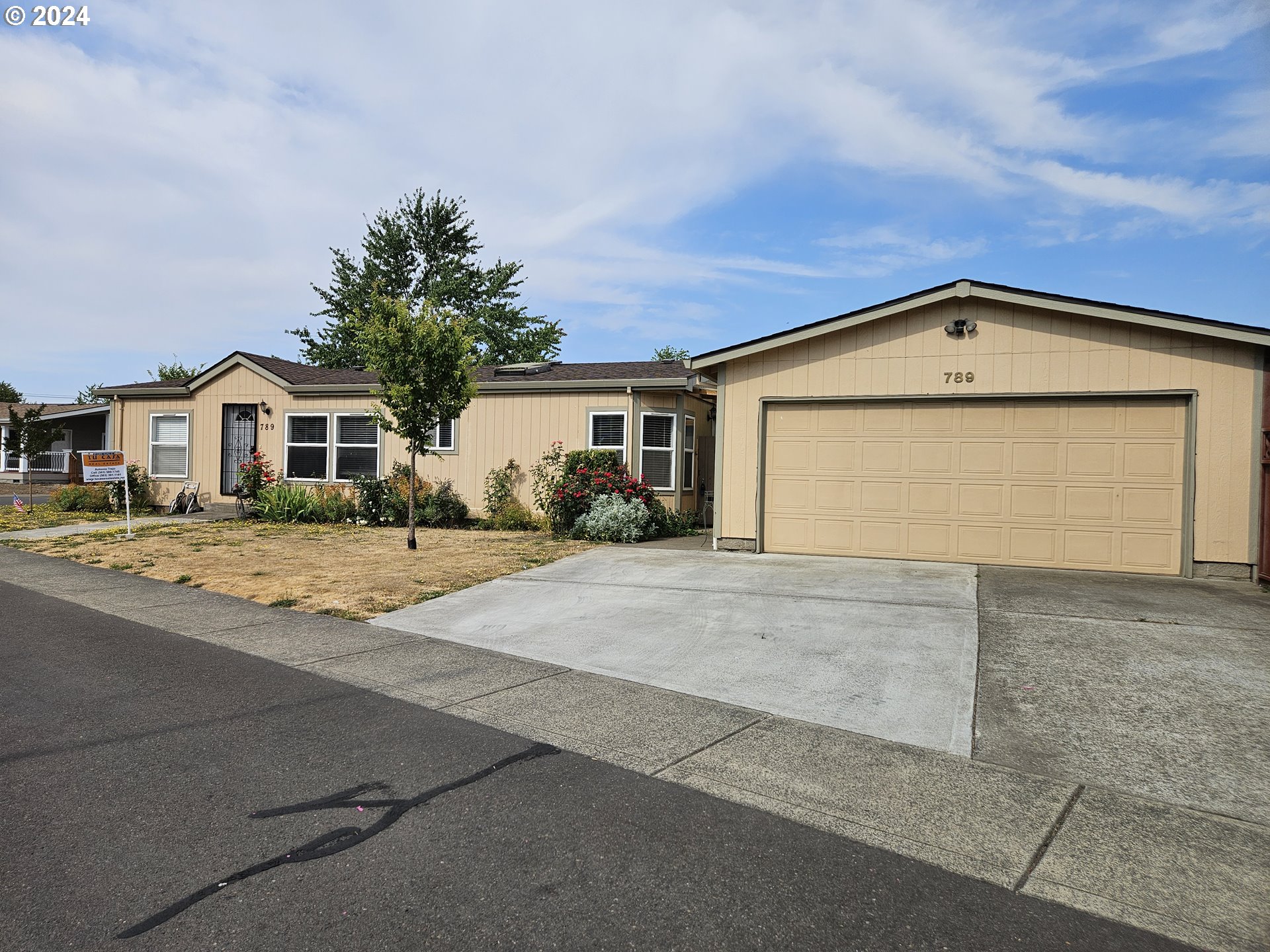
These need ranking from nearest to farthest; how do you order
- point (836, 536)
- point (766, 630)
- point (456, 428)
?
1. point (766, 630)
2. point (836, 536)
3. point (456, 428)

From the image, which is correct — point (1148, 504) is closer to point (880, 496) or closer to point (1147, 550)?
point (1147, 550)

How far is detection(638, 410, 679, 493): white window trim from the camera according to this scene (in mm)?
16344

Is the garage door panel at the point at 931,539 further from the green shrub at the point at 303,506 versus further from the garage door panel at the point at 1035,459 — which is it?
the green shrub at the point at 303,506

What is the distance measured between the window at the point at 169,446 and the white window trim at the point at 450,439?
7.63m

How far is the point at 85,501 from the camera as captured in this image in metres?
19.9

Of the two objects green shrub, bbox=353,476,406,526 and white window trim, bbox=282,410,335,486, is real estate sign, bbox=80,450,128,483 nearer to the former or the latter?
white window trim, bbox=282,410,335,486

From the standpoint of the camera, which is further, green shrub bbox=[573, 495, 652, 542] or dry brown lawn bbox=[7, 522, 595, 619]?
green shrub bbox=[573, 495, 652, 542]

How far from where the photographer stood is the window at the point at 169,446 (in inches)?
811

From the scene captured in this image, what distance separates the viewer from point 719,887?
304 cm

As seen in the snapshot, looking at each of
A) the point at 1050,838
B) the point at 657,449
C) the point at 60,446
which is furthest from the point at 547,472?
the point at 60,446

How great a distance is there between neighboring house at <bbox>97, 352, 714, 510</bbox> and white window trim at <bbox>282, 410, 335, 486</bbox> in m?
0.03

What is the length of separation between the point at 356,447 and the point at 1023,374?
14351mm

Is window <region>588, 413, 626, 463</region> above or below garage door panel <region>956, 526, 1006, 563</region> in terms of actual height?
above

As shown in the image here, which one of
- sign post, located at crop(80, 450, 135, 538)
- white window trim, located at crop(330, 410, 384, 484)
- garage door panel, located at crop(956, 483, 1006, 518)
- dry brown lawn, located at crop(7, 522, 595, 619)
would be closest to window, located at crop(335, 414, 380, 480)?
white window trim, located at crop(330, 410, 384, 484)
